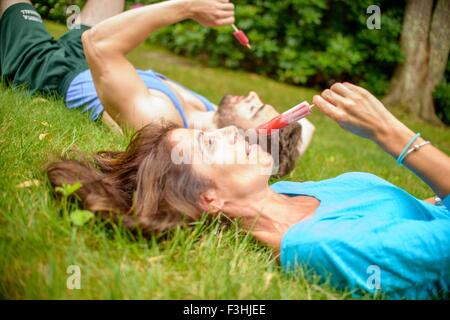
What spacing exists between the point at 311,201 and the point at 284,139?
4.62 ft

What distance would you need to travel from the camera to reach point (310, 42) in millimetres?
8086

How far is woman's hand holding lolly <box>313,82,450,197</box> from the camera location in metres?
1.76

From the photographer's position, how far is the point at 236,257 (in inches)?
66.6

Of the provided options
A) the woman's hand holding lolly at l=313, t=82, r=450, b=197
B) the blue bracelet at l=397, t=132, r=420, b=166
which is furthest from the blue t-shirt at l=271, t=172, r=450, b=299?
the blue bracelet at l=397, t=132, r=420, b=166

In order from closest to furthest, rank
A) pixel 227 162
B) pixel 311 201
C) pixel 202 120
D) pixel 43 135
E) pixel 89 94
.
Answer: pixel 227 162
pixel 311 201
pixel 43 135
pixel 89 94
pixel 202 120

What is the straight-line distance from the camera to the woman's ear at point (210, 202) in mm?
1907

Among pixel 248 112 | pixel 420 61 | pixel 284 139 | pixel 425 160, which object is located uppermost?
pixel 425 160

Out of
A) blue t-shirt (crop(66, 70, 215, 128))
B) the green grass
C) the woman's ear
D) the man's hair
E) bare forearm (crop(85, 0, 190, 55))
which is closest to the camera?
the green grass

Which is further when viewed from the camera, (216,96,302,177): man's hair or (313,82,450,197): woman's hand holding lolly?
(216,96,302,177): man's hair

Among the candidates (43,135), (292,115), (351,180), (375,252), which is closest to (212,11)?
(292,115)

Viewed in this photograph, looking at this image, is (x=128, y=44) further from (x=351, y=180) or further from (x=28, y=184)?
(x=351, y=180)

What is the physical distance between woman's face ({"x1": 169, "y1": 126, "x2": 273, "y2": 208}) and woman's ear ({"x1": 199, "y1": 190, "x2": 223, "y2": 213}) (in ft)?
0.06

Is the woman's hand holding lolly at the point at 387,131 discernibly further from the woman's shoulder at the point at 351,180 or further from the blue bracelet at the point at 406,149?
the woman's shoulder at the point at 351,180

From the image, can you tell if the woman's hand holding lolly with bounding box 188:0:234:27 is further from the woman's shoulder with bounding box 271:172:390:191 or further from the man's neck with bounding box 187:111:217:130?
the woman's shoulder with bounding box 271:172:390:191
